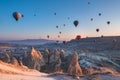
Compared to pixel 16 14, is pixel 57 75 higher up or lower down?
lower down

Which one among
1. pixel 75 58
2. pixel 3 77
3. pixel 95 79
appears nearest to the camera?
pixel 3 77

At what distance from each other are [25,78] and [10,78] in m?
1.52

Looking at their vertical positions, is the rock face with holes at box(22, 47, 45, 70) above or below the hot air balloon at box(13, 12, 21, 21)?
below

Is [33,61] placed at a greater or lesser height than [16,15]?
lesser

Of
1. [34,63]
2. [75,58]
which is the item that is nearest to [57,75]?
[75,58]

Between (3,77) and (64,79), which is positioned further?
(64,79)

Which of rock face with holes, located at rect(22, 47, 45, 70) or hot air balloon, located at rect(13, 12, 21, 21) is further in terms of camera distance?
rock face with holes, located at rect(22, 47, 45, 70)

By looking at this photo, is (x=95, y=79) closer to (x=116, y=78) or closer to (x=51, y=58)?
(x=116, y=78)

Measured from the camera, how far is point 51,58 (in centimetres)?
11256

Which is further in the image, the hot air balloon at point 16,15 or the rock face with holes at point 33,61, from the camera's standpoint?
the rock face with holes at point 33,61

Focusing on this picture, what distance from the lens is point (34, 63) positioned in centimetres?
9469

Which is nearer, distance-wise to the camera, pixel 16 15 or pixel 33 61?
pixel 16 15

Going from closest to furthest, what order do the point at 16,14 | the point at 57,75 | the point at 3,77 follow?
the point at 3,77
the point at 57,75
the point at 16,14

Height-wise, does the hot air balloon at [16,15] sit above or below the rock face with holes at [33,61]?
above
